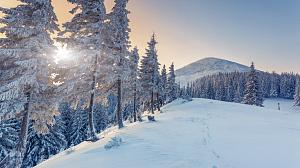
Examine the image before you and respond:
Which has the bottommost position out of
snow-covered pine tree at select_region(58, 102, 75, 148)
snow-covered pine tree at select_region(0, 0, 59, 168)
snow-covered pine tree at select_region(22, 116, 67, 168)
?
snow-covered pine tree at select_region(22, 116, 67, 168)

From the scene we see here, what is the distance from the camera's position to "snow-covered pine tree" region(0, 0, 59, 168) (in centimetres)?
1856

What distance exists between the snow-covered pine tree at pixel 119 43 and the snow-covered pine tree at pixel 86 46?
2.80 metres

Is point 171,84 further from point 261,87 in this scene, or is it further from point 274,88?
point 274,88

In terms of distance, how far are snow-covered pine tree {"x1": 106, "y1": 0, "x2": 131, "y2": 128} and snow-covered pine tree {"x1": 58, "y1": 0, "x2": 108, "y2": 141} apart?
110 inches

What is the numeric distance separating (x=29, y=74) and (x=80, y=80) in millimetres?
7273

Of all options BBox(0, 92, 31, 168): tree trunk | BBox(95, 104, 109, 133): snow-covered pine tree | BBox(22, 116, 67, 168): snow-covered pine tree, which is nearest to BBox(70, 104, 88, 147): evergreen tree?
BBox(95, 104, 109, 133): snow-covered pine tree

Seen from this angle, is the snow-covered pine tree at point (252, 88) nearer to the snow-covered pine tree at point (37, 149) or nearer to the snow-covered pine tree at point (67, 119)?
the snow-covered pine tree at point (67, 119)

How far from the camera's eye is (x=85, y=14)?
26062 millimetres

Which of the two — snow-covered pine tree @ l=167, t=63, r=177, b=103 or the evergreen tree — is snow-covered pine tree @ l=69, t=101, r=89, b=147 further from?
snow-covered pine tree @ l=167, t=63, r=177, b=103

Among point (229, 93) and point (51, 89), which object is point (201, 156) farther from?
point (229, 93)

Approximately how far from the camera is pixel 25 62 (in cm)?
1877

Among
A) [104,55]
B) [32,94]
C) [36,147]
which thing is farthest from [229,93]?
[32,94]

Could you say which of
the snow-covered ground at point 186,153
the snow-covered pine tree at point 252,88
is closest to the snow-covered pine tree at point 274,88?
the snow-covered pine tree at point 252,88

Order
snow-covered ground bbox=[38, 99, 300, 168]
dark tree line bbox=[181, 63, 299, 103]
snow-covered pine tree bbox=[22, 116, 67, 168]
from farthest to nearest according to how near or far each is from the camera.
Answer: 1. dark tree line bbox=[181, 63, 299, 103]
2. snow-covered pine tree bbox=[22, 116, 67, 168]
3. snow-covered ground bbox=[38, 99, 300, 168]
